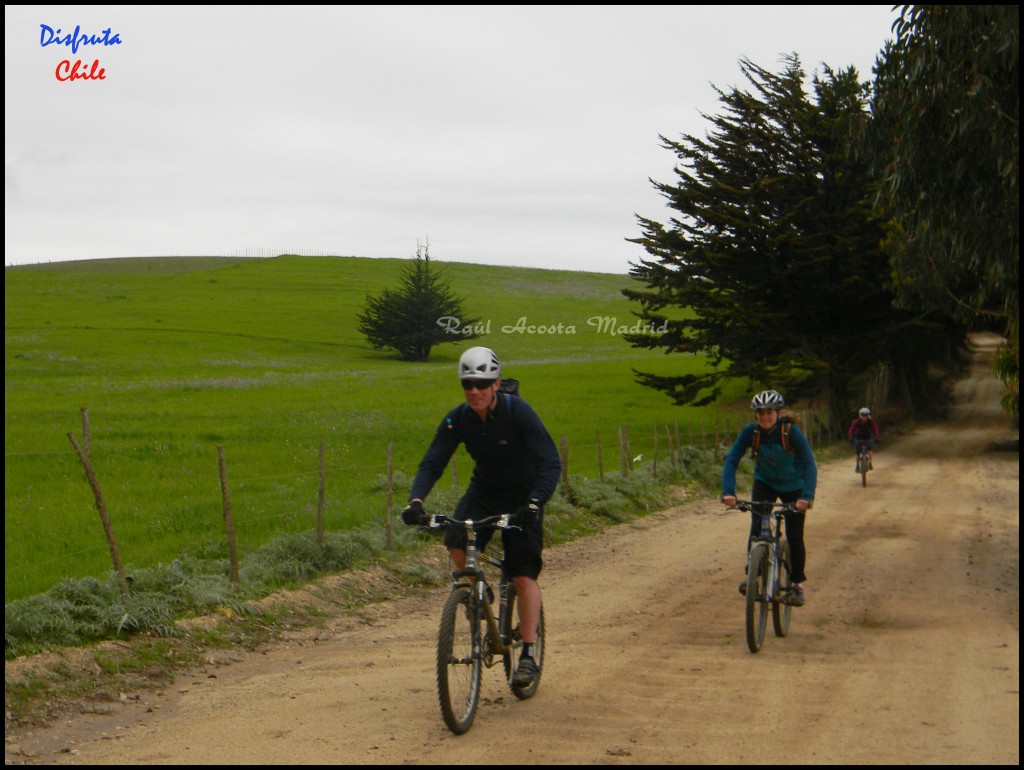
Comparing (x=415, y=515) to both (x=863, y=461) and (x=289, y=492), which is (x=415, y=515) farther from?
(x=863, y=461)

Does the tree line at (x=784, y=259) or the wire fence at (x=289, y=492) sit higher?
the tree line at (x=784, y=259)

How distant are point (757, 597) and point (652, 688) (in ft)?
6.53

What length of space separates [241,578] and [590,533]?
746 centimetres

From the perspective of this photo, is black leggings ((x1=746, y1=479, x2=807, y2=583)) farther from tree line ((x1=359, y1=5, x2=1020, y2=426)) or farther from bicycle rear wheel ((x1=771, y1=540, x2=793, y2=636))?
tree line ((x1=359, y1=5, x2=1020, y2=426))

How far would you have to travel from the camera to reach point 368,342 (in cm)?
6931

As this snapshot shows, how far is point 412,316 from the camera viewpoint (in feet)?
219

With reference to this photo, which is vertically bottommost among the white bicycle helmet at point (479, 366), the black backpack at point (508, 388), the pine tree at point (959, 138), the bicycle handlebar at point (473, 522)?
the bicycle handlebar at point (473, 522)

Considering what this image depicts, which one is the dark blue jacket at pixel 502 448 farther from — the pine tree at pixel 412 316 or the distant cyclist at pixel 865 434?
the pine tree at pixel 412 316

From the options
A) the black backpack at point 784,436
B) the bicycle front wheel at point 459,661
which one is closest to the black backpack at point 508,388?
the bicycle front wheel at point 459,661

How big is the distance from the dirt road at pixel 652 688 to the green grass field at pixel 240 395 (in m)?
4.00

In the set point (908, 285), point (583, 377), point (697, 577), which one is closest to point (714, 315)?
point (583, 377)

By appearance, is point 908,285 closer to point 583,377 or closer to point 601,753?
point 601,753

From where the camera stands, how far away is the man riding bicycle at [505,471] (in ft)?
22.6

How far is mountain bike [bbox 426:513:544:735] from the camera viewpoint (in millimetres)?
6465
